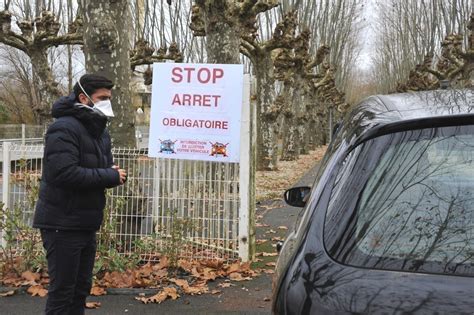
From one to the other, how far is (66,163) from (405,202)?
236 centimetres

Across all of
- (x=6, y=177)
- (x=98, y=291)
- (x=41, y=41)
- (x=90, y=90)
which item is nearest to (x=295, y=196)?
(x=90, y=90)

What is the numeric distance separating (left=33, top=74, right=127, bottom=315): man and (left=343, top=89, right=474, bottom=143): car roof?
1.95 meters

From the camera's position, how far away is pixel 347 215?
6.01 feet

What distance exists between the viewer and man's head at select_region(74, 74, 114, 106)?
3730 mm

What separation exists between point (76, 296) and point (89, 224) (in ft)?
2.05

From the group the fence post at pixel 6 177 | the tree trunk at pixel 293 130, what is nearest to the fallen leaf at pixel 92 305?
the fence post at pixel 6 177

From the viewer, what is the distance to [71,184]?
11.3 feet

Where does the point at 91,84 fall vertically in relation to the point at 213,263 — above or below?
above

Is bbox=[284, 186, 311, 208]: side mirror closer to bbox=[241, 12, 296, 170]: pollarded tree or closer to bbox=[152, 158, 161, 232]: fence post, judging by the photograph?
bbox=[152, 158, 161, 232]: fence post

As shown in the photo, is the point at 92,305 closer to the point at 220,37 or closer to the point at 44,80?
the point at 220,37

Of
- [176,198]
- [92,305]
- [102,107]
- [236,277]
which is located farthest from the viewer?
[176,198]

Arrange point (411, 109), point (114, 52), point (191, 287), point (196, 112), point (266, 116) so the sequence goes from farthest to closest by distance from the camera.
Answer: point (266, 116)
point (114, 52)
point (196, 112)
point (191, 287)
point (411, 109)

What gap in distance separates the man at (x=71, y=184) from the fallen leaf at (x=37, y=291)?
1492 mm

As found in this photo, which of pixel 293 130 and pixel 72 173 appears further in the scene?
pixel 293 130
